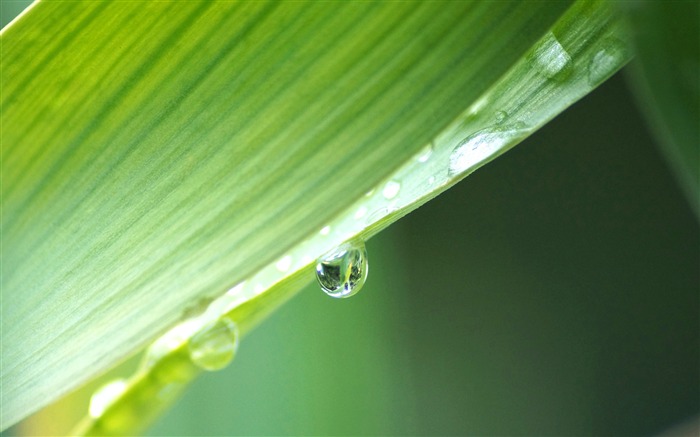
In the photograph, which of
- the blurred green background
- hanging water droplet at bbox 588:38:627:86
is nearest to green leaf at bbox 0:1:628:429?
hanging water droplet at bbox 588:38:627:86

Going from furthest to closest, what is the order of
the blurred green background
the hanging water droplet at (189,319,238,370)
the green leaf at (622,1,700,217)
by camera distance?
the blurred green background
the hanging water droplet at (189,319,238,370)
the green leaf at (622,1,700,217)

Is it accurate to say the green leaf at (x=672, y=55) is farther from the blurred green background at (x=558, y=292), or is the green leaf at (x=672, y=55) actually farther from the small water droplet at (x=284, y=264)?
the blurred green background at (x=558, y=292)

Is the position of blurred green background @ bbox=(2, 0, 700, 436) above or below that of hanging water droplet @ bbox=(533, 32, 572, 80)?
above

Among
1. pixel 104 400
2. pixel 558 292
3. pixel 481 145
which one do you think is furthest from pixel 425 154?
pixel 558 292

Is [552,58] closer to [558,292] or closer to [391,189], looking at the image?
[391,189]

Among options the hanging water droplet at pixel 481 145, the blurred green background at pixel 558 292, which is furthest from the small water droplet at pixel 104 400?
the blurred green background at pixel 558 292

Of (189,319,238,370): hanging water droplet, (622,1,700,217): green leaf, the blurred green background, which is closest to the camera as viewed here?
(622,1,700,217): green leaf

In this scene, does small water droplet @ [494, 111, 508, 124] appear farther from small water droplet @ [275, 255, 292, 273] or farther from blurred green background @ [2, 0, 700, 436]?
blurred green background @ [2, 0, 700, 436]
